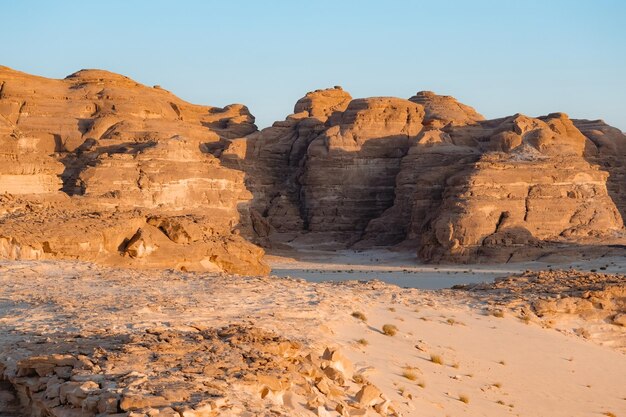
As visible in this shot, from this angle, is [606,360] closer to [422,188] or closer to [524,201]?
[524,201]

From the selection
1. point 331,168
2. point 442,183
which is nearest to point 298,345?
point 442,183

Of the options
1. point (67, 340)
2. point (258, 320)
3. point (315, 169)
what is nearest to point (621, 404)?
point (258, 320)

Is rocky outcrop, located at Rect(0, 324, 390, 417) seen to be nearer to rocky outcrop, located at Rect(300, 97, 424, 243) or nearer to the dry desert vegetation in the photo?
the dry desert vegetation

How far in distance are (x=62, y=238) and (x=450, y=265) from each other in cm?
2412

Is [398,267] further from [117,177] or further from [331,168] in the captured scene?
[331,168]

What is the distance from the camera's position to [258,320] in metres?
13.5

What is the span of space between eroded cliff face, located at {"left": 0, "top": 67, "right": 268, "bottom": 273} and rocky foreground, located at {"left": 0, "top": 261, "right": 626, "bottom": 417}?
2848 millimetres

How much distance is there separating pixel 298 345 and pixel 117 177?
111 ft

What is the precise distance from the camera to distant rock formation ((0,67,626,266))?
142 feet

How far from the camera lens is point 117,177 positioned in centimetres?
4369

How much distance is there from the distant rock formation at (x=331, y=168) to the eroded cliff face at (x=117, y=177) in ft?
0.37

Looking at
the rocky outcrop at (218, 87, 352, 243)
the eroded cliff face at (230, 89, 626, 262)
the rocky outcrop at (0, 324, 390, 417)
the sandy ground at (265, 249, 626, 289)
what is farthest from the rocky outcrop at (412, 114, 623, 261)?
the rocky outcrop at (0, 324, 390, 417)

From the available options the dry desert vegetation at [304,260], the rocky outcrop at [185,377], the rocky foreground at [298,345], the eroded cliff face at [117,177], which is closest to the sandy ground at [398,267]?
the dry desert vegetation at [304,260]

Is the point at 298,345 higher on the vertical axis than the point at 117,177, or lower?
lower
